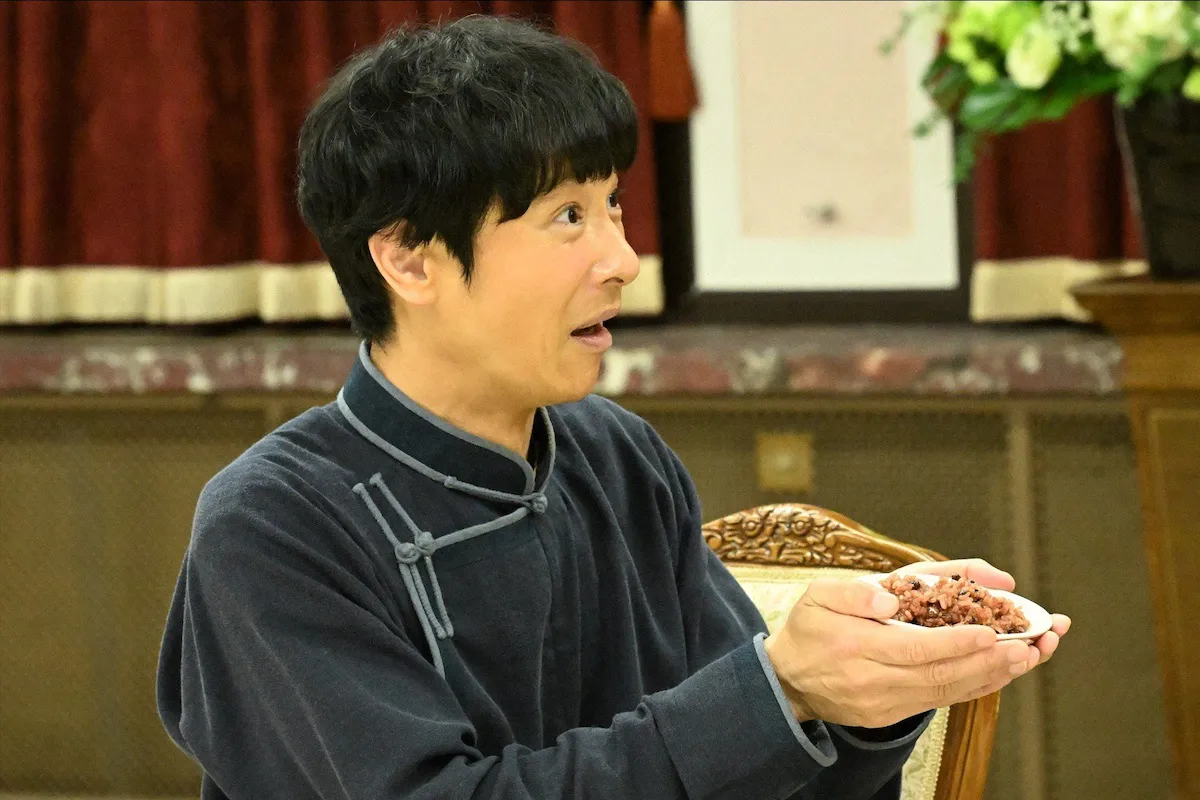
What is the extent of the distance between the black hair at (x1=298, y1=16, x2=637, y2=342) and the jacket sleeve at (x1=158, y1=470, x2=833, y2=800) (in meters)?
0.25

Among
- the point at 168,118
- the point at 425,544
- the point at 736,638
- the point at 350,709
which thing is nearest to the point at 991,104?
the point at 736,638

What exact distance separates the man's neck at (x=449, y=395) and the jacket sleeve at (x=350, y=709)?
6.1 inches

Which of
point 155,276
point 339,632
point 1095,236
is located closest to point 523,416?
point 339,632

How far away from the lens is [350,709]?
45.4 inches

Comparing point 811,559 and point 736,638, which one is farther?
point 811,559

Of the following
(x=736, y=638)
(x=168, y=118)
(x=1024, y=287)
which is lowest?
(x=736, y=638)

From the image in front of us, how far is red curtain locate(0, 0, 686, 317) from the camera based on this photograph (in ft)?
9.78

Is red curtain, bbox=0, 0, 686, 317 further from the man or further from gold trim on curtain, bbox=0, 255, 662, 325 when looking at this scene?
the man

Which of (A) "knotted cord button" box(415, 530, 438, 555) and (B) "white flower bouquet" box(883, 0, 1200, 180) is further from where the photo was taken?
(B) "white flower bouquet" box(883, 0, 1200, 180)

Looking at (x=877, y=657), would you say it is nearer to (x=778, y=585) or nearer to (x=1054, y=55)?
(x=778, y=585)

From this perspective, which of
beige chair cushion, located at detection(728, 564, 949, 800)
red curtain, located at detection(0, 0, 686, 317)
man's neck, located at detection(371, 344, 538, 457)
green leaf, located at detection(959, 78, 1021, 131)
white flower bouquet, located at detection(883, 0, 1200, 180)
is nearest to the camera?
man's neck, located at detection(371, 344, 538, 457)

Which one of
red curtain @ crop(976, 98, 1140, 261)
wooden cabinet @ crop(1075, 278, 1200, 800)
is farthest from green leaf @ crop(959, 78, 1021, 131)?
red curtain @ crop(976, 98, 1140, 261)

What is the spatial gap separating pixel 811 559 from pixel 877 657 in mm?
635

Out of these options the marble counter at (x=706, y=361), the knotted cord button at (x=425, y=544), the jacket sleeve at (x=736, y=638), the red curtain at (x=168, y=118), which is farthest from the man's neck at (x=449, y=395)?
the red curtain at (x=168, y=118)
